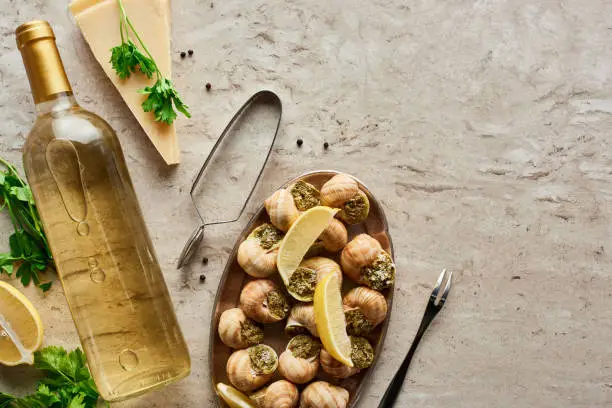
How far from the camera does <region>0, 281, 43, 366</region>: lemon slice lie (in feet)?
3.56

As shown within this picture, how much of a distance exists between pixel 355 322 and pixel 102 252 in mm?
482

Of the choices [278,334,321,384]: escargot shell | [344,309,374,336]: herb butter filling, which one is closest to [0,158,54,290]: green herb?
[278,334,321,384]: escargot shell

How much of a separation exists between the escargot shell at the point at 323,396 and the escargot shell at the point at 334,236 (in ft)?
0.85

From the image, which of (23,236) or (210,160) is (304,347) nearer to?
(210,160)

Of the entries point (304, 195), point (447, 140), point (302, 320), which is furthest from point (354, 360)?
point (447, 140)

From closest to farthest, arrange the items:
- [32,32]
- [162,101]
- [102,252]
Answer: [32,32], [102,252], [162,101]

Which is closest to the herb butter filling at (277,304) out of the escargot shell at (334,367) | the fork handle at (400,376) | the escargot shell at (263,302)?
the escargot shell at (263,302)

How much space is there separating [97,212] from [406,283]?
2.01 feet

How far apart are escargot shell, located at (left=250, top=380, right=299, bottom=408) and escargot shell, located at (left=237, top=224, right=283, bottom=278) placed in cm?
21

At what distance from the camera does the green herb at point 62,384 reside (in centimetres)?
111

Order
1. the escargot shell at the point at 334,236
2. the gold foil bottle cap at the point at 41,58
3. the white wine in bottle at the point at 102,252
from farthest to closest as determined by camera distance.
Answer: the escargot shell at the point at 334,236 → the white wine in bottle at the point at 102,252 → the gold foil bottle cap at the point at 41,58

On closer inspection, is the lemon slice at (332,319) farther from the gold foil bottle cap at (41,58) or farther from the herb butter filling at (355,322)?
the gold foil bottle cap at (41,58)

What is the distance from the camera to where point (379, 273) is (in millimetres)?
1073

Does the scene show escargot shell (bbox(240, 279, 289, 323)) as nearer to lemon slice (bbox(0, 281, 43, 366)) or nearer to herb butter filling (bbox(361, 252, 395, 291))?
herb butter filling (bbox(361, 252, 395, 291))
